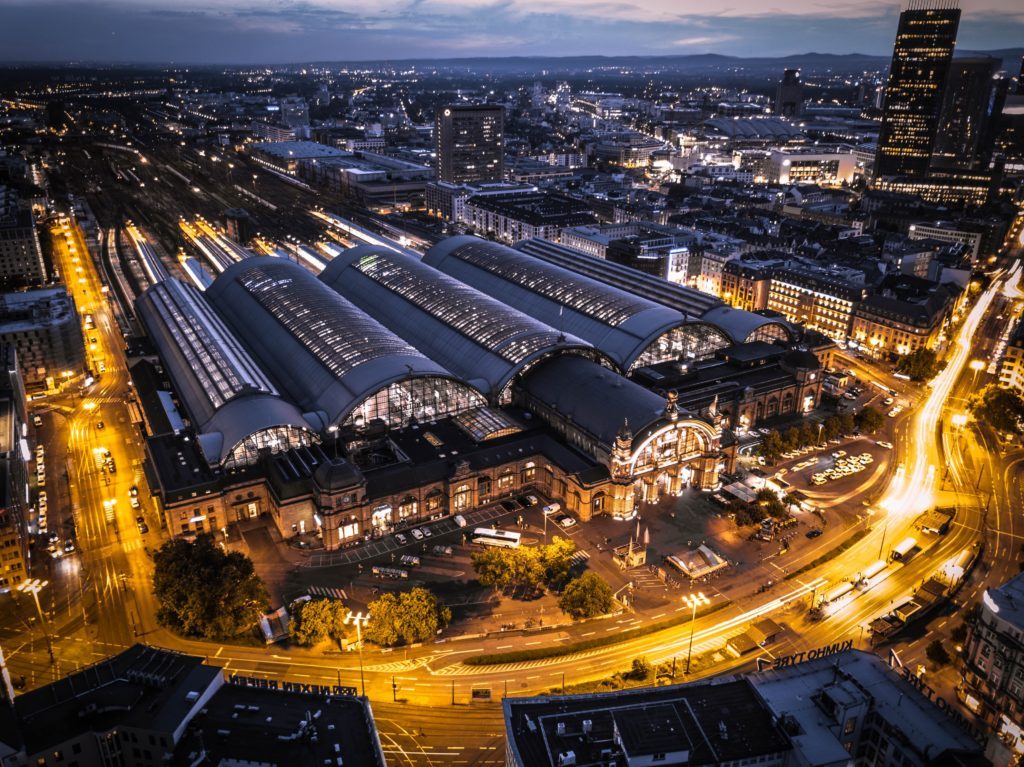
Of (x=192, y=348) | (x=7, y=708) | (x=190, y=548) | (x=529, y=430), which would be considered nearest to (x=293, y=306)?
(x=192, y=348)

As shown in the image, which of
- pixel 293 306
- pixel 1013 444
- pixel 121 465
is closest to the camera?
pixel 121 465

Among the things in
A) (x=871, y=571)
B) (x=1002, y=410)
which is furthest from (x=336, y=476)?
(x=1002, y=410)

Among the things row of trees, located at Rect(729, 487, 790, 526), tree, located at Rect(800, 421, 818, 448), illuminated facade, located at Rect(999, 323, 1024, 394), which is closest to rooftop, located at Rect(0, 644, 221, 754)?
row of trees, located at Rect(729, 487, 790, 526)

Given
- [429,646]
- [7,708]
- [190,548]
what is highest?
[7,708]

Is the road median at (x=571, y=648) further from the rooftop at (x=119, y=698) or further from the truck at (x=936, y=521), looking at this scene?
the truck at (x=936, y=521)

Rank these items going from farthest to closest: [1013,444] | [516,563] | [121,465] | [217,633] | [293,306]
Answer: [293,306]
[1013,444]
[121,465]
[516,563]
[217,633]

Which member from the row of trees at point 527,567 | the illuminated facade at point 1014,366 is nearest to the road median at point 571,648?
→ the row of trees at point 527,567

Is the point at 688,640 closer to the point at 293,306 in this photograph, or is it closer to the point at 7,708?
the point at 7,708
